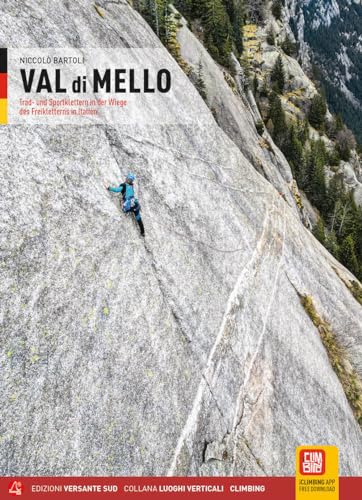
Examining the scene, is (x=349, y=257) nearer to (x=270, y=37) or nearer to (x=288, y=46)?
(x=270, y=37)

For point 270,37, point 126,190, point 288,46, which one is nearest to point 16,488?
point 126,190

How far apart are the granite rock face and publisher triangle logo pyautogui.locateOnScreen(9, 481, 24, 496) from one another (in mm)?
551

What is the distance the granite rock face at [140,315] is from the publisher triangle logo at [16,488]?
551mm

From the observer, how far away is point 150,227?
13188mm

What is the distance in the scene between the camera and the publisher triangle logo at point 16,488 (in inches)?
323

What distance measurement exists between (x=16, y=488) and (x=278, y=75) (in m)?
112

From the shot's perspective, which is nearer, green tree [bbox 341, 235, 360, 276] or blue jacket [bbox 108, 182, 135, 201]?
blue jacket [bbox 108, 182, 135, 201]

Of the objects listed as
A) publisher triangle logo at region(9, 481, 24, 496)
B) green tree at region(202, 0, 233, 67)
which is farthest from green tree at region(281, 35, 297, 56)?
publisher triangle logo at region(9, 481, 24, 496)

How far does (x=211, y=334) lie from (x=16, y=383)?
769 cm

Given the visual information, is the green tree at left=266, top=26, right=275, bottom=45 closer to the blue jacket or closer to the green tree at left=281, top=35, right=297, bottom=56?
the green tree at left=281, top=35, right=297, bottom=56

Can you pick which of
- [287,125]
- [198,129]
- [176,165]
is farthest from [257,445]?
[287,125]

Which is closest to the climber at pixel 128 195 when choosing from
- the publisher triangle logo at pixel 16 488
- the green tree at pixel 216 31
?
the publisher triangle logo at pixel 16 488

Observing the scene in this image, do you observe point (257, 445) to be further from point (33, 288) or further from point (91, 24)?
point (91, 24)

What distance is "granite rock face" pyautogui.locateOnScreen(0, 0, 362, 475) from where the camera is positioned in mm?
8797
